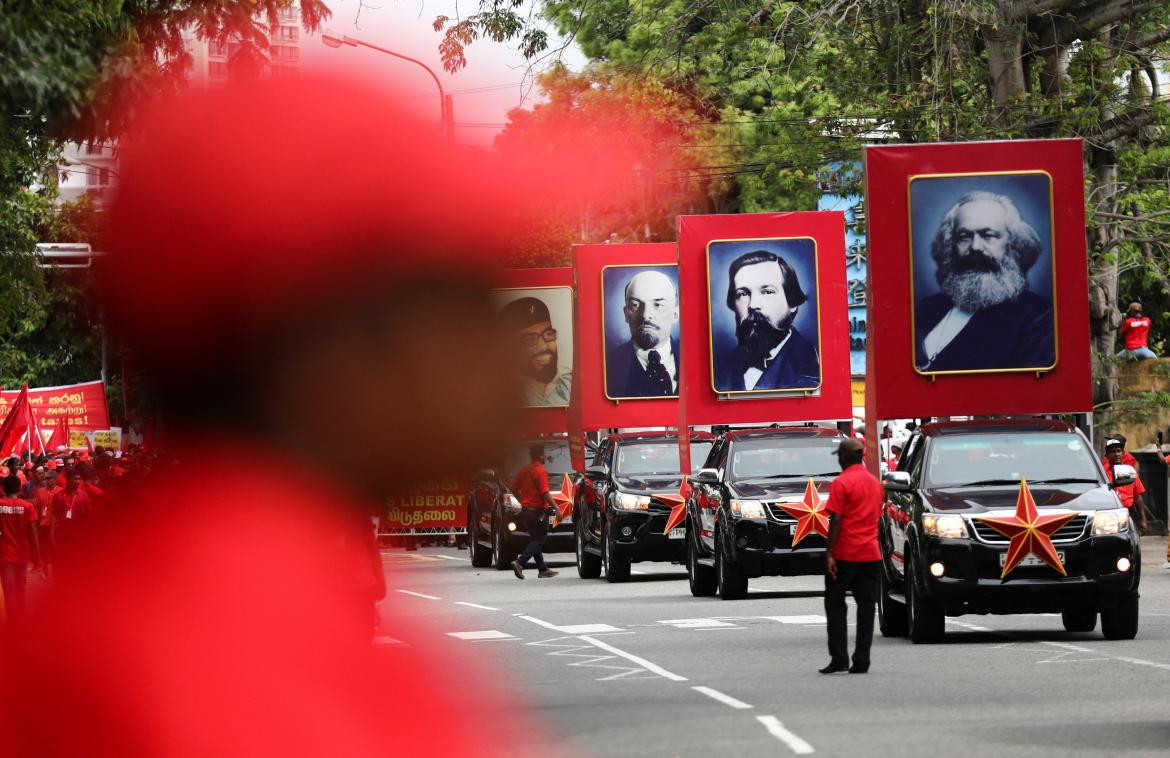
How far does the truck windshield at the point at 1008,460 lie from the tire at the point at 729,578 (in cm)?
574

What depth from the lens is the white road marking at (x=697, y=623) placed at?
20.9m

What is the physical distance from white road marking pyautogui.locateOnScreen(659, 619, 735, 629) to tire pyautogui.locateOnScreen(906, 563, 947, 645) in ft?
9.10

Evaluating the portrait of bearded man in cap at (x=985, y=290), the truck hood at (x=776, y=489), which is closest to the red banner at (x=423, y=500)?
the portrait of bearded man in cap at (x=985, y=290)

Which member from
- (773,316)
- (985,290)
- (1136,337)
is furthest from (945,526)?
(1136,337)

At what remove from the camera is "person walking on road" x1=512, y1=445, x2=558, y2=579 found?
30.1 meters

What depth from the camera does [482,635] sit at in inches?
814

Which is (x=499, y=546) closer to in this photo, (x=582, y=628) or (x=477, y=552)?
(x=477, y=552)

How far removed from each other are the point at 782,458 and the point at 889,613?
5.95 meters

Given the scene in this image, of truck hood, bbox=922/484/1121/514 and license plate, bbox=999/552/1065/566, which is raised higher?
truck hood, bbox=922/484/1121/514

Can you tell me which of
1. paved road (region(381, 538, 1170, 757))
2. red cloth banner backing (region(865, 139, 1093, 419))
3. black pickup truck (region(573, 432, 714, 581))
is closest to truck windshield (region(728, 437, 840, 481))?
paved road (region(381, 538, 1170, 757))

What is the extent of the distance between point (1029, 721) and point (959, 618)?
8.68m

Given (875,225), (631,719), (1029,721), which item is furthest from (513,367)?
(875,225)

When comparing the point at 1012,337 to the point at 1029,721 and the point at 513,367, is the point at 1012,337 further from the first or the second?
the point at 513,367

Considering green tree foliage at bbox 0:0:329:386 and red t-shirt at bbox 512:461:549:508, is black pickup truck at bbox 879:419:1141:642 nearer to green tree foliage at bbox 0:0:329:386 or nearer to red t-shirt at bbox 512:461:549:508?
green tree foliage at bbox 0:0:329:386
